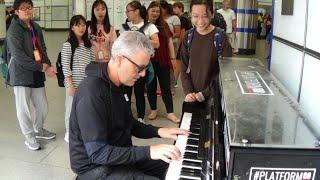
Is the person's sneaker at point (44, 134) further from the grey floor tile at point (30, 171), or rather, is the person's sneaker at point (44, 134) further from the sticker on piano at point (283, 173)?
the sticker on piano at point (283, 173)

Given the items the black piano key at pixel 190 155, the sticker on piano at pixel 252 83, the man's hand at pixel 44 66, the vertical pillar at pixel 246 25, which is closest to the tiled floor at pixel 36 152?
the man's hand at pixel 44 66

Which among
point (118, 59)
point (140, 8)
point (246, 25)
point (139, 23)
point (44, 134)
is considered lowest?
point (44, 134)

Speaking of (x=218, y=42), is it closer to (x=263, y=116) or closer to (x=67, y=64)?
(x=263, y=116)

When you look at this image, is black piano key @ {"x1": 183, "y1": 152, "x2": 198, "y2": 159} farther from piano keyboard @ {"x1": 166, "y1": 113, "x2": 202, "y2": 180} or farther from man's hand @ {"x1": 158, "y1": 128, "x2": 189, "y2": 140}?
man's hand @ {"x1": 158, "y1": 128, "x2": 189, "y2": 140}

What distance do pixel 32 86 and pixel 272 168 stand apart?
10.3 feet

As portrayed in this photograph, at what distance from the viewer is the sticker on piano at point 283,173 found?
45.4 inches

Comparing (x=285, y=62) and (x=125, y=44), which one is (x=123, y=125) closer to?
(x=125, y=44)

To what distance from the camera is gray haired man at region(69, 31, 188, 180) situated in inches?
68.6

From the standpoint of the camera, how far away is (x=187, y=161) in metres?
1.84

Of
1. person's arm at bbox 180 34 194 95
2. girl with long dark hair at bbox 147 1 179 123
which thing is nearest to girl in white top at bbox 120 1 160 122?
girl with long dark hair at bbox 147 1 179 123

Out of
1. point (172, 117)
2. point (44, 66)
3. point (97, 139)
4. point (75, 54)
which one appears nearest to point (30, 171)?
point (44, 66)

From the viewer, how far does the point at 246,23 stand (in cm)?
1202

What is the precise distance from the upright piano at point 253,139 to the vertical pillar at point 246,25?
10.2 meters

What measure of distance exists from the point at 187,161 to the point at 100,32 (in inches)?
107
